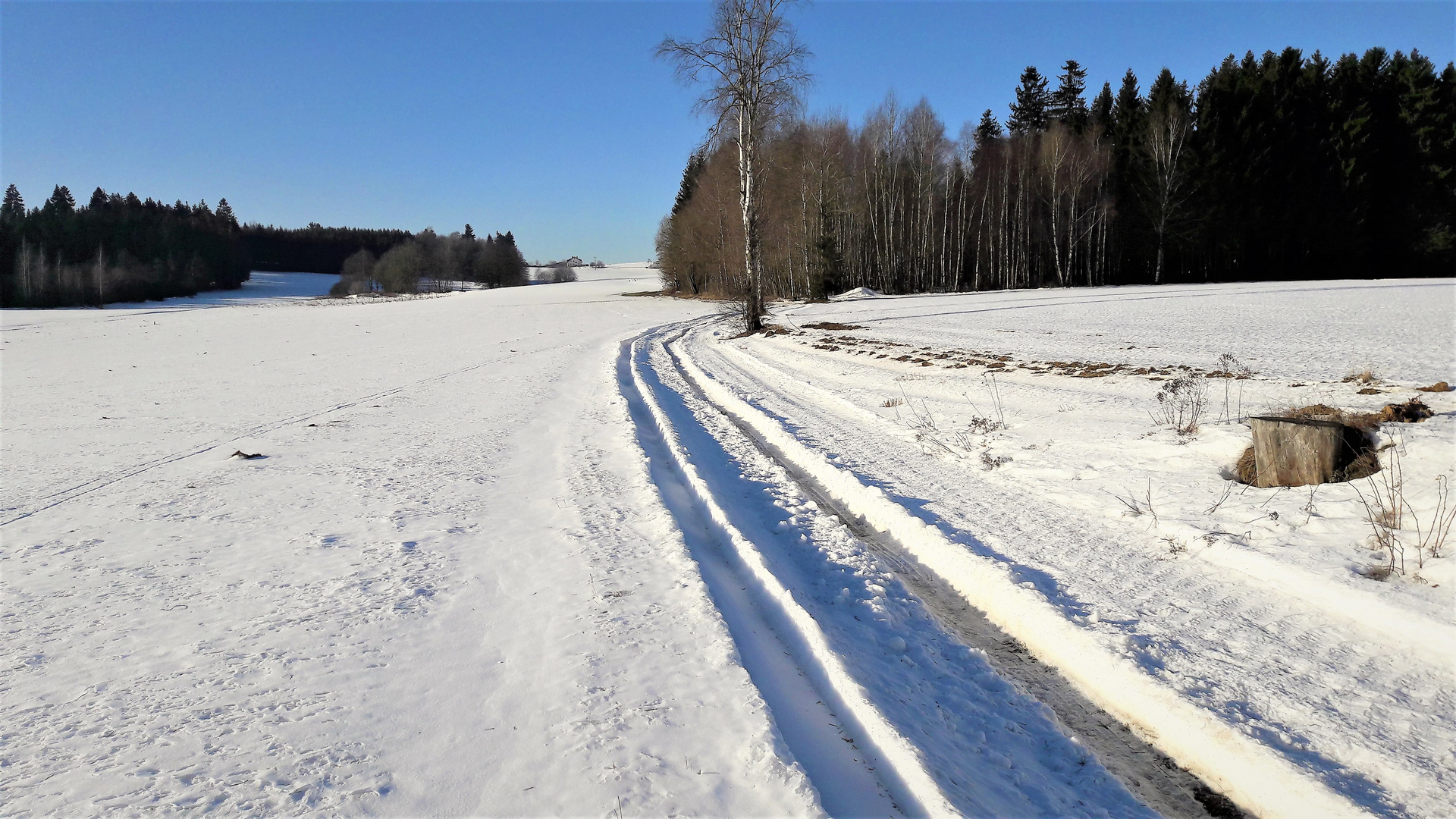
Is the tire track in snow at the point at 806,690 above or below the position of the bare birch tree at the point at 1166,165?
below

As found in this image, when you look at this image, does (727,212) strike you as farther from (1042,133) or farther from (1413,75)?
(1413,75)

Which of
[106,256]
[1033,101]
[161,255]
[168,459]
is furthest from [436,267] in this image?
[168,459]

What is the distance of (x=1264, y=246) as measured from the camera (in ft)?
154

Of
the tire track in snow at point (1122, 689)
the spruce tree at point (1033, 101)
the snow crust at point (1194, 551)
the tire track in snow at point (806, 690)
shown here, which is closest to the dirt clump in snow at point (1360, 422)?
the snow crust at point (1194, 551)

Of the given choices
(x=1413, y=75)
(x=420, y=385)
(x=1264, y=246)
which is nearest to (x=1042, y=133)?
(x=1264, y=246)

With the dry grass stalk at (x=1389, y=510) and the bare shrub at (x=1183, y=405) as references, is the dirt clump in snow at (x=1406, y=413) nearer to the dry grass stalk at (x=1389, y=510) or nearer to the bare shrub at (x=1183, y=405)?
the dry grass stalk at (x=1389, y=510)

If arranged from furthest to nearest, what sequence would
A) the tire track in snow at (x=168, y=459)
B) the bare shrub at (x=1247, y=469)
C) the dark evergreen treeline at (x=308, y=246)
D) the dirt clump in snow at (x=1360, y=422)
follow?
the dark evergreen treeline at (x=308, y=246)
the tire track in snow at (x=168, y=459)
the bare shrub at (x=1247, y=469)
the dirt clump in snow at (x=1360, y=422)

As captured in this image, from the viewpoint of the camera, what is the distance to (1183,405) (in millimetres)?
6961

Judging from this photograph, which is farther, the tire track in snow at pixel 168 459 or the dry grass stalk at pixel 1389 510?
the tire track in snow at pixel 168 459

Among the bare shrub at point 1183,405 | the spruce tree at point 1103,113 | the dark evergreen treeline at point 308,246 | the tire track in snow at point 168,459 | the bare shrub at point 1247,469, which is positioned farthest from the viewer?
the dark evergreen treeline at point 308,246

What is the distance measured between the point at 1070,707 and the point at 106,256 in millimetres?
88586

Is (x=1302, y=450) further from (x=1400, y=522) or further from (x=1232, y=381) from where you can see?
(x=1232, y=381)

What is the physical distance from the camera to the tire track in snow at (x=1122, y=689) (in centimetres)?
262

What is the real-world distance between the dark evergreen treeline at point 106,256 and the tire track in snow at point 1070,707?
75.3 metres
